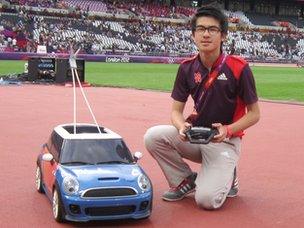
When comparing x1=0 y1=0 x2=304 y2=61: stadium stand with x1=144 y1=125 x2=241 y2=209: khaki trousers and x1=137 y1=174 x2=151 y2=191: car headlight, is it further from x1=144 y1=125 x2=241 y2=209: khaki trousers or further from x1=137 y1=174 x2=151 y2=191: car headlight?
x1=137 y1=174 x2=151 y2=191: car headlight

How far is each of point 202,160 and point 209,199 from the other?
1.82 feet

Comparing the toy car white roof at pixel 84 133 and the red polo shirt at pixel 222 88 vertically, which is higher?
the red polo shirt at pixel 222 88

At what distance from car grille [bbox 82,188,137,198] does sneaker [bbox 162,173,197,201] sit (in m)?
1.13

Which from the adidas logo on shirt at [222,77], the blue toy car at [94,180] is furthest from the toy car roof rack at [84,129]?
the adidas logo on shirt at [222,77]

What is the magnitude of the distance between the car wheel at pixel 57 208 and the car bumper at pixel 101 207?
90 millimetres

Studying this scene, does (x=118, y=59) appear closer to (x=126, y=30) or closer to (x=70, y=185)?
(x=126, y=30)

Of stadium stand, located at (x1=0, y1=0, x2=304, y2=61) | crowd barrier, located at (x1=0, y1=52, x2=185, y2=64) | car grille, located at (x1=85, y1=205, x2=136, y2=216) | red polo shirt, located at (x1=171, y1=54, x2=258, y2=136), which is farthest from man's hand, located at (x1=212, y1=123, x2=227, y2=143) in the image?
crowd barrier, located at (x1=0, y1=52, x2=185, y2=64)

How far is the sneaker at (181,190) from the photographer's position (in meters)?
6.47

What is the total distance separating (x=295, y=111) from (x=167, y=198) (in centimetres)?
1079

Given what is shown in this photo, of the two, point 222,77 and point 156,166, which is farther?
point 156,166

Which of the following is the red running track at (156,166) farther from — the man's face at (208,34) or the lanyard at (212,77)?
the man's face at (208,34)

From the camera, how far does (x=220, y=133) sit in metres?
5.70

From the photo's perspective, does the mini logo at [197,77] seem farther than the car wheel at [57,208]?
Yes

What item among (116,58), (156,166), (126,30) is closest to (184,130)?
(156,166)
